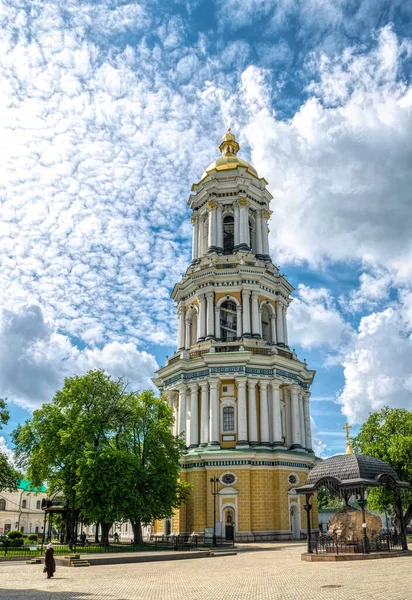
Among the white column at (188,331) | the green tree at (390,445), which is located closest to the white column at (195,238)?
the white column at (188,331)

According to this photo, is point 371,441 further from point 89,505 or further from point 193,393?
point 89,505

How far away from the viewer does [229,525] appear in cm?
4084

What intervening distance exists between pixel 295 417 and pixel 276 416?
2.88 m

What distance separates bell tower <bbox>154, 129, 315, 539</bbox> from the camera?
42.2 meters

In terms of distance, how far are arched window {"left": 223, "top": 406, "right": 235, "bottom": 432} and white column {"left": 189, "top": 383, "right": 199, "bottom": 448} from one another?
2.29 m

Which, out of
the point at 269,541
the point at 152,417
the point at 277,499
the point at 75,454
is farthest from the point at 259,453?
the point at 75,454

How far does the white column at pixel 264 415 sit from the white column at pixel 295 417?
3235 millimetres

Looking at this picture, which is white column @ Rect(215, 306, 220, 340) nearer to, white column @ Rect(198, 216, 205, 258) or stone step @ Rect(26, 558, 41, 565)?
white column @ Rect(198, 216, 205, 258)

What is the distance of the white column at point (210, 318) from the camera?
159 feet

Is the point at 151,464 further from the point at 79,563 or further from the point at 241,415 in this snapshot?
the point at 79,563

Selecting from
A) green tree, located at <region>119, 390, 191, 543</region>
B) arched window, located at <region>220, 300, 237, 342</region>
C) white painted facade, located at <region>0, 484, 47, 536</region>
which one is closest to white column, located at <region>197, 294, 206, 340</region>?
arched window, located at <region>220, 300, 237, 342</region>

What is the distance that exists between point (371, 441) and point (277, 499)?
8524 mm

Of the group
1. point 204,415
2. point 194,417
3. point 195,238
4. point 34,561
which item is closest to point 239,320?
point 204,415

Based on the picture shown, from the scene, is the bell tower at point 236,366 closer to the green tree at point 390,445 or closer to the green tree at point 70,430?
the green tree at point 390,445
